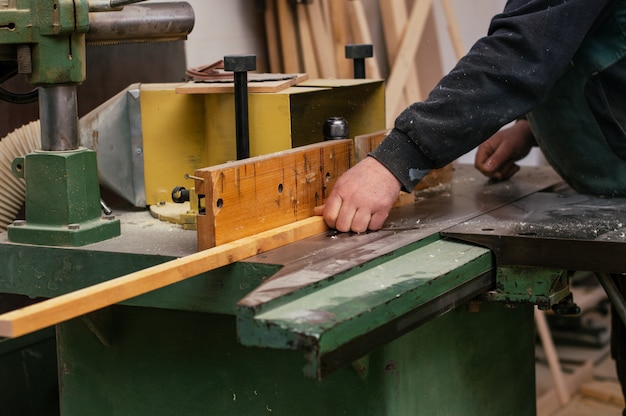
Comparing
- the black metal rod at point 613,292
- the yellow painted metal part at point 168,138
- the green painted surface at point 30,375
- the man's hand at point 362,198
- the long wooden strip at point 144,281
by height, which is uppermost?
the yellow painted metal part at point 168,138

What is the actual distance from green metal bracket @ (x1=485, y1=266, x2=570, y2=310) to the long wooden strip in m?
0.34

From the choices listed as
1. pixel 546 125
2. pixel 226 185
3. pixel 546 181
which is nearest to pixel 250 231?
pixel 226 185

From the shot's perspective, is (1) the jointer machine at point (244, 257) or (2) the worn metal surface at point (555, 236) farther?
(2) the worn metal surface at point (555, 236)

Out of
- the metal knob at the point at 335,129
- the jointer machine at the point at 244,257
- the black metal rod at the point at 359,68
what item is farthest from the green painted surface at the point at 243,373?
the black metal rod at the point at 359,68

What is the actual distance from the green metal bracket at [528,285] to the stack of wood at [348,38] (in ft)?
5.18

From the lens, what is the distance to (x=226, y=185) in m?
1.58

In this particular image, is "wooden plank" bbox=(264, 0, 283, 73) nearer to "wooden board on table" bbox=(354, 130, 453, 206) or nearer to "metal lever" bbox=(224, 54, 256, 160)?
"wooden board on table" bbox=(354, 130, 453, 206)

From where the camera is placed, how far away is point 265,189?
167cm

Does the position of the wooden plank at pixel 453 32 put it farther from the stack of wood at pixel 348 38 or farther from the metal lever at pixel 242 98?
the metal lever at pixel 242 98

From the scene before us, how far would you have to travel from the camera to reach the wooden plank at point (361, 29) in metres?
3.24

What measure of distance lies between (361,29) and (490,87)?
1.51 m

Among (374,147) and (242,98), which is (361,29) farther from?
(242,98)

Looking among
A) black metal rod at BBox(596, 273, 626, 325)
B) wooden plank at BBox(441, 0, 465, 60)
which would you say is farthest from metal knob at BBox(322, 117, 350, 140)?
wooden plank at BBox(441, 0, 465, 60)

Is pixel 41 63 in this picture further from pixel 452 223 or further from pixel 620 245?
pixel 620 245
